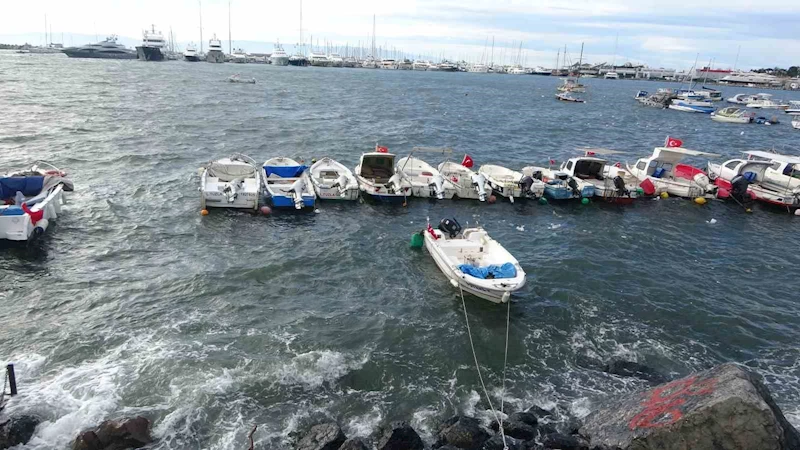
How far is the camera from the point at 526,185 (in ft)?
108

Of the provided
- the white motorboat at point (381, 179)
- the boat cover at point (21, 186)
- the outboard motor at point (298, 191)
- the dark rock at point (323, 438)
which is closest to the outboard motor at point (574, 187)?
the white motorboat at point (381, 179)

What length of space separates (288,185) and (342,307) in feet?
43.4

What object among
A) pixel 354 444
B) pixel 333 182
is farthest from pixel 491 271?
pixel 333 182

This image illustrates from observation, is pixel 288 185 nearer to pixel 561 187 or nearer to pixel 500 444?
pixel 561 187

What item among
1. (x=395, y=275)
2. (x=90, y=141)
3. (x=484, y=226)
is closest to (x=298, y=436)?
(x=395, y=275)

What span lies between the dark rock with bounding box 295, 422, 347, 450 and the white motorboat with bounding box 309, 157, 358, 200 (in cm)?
1951

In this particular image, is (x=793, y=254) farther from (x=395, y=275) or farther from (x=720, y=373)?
(x=395, y=275)

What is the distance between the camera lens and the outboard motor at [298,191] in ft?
95.0

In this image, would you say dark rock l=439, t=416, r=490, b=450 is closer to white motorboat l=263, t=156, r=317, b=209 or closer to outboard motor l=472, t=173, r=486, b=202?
white motorboat l=263, t=156, r=317, b=209

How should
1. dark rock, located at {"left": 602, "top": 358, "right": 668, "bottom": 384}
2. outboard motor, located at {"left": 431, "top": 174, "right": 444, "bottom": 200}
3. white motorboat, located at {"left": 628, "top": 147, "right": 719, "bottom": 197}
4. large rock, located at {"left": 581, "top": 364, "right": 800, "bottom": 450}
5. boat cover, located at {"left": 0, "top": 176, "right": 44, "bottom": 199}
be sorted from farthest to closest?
white motorboat, located at {"left": 628, "top": 147, "right": 719, "bottom": 197} < outboard motor, located at {"left": 431, "top": 174, "right": 444, "bottom": 200} < boat cover, located at {"left": 0, "top": 176, "right": 44, "bottom": 199} < dark rock, located at {"left": 602, "top": 358, "right": 668, "bottom": 384} < large rock, located at {"left": 581, "top": 364, "right": 800, "bottom": 450}

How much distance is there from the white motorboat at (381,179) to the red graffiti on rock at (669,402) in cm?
2067

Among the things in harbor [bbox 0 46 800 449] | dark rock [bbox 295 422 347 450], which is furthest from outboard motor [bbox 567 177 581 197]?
dark rock [bbox 295 422 347 450]

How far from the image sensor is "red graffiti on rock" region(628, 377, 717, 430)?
11977mm

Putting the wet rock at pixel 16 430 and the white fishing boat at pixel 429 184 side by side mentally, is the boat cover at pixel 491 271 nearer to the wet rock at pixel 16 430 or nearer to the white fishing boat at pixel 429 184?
the white fishing boat at pixel 429 184
